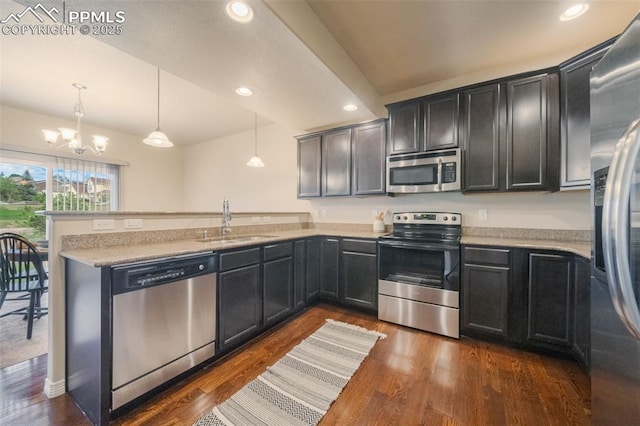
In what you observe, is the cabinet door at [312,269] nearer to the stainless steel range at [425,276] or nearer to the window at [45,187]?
the stainless steel range at [425,276]

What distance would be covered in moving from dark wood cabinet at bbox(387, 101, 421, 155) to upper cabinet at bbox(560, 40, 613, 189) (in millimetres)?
1199

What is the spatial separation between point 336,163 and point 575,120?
7.75 feet

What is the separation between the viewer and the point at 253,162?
3.66 metres

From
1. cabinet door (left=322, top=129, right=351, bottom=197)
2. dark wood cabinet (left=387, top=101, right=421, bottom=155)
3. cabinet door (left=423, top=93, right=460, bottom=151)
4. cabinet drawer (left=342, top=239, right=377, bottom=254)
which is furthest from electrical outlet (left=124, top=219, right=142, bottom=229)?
cabinet door (left=423, top=93, right=460, bottom=151)

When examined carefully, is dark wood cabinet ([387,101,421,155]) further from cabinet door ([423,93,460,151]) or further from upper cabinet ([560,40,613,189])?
upper cabinet ([560,40,613,189])

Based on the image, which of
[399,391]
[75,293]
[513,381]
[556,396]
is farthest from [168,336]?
[556,396]

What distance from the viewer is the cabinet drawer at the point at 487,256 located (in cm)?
219

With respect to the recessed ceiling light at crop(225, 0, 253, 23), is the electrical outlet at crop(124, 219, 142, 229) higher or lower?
lower

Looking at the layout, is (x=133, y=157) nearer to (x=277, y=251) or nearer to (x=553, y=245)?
(x=277, y=251)

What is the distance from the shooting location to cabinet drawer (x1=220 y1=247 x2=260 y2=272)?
203cm

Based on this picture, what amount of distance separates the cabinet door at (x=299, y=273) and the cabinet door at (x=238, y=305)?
1.79ft

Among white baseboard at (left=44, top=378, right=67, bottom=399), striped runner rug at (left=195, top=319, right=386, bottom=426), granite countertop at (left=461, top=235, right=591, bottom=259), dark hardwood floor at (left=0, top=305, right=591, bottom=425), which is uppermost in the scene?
granite countertop at (left=461, top=235, right=591, bottom=259)

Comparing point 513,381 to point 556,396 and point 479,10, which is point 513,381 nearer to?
point 556,396

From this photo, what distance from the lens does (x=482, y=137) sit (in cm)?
249
